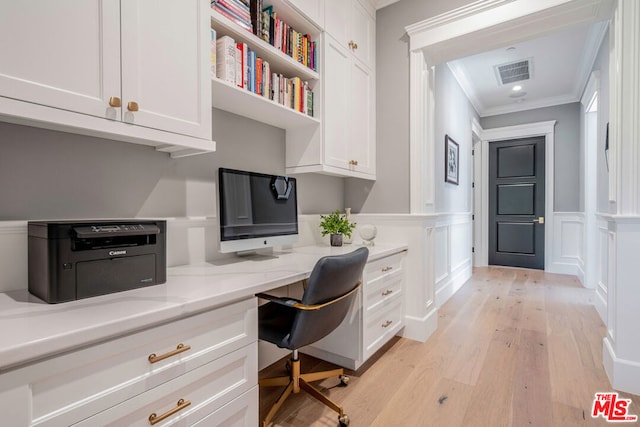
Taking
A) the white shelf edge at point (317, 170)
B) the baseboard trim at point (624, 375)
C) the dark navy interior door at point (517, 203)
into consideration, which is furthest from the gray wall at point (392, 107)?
the dark navy interior door at point (517, 203)

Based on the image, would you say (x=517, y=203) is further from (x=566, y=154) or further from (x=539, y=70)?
(x=539, y=70)

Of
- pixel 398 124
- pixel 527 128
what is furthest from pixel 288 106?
pixel 527 128

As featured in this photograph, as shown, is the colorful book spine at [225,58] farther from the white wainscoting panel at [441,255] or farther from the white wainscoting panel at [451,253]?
the white wainscoting panel at [441,255]

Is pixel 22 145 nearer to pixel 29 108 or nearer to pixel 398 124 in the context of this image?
pixel 29 108

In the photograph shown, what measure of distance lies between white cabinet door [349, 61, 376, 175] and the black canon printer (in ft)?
5.47

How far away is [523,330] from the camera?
2.72 meters

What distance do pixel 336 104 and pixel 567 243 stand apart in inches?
188

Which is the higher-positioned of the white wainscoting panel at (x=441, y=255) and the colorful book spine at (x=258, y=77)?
the colorful book spine at (x=258, y=77)

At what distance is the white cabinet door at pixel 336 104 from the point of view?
2184 millimetres

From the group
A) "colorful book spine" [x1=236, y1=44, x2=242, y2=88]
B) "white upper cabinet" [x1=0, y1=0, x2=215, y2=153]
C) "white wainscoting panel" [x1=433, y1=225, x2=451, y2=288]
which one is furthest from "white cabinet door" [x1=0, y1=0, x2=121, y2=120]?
"white wainscoting panel" [x1=433, y1=225, x2=451, y2=288]

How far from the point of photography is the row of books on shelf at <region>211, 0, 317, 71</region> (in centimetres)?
154

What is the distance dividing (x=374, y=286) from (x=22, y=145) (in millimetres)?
1843

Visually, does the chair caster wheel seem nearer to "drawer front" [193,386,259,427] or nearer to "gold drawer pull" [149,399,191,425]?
"drawer front" [193,386,259,427]

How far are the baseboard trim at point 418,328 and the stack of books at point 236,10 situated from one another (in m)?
2.32
